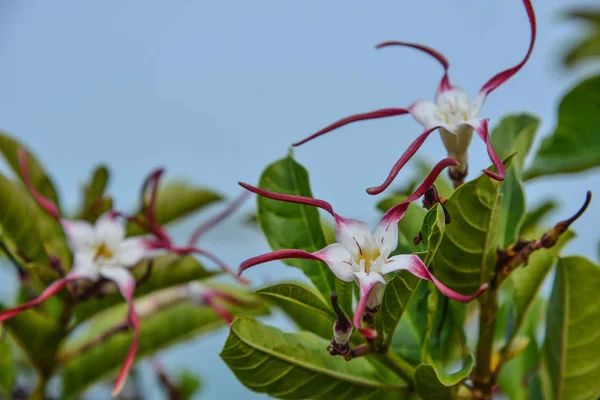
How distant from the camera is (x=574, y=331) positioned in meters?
0.85

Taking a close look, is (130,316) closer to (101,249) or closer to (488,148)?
(101,249)

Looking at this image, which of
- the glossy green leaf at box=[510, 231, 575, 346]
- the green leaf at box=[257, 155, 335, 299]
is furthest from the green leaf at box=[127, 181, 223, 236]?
the glossy green leaf at box=[510, 231, 575, 346]

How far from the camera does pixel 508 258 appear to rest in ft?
2.57

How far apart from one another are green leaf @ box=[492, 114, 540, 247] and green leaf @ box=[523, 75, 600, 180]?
18 cm

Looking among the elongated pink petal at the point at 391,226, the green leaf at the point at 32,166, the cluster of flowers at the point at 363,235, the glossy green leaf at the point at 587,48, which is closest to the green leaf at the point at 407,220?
the cluster of flowers at the point at 363,235

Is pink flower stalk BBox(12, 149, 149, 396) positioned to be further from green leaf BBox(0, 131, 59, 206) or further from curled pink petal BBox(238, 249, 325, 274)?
curled pink petal BBox(238, 249, 325, 274)

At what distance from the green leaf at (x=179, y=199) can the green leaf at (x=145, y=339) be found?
0.57ft

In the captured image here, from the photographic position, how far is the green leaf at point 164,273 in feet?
3.54

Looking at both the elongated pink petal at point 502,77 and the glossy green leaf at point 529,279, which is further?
the glossy green leaf at point 529,279

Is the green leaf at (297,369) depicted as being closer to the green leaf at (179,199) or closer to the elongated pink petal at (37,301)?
the elongated pink petal at (37,301)

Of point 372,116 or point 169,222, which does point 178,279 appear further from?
point 372,116

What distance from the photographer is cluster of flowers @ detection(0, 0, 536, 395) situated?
2.05 ft

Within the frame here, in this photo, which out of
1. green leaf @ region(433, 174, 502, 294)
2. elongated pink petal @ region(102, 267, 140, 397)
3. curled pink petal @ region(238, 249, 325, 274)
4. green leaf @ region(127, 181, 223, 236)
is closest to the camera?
curled pink petal @ region(238, 249, 325, 274)

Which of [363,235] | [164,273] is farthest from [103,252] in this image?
[363,235]
